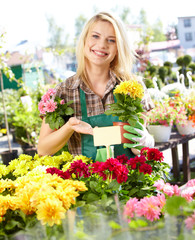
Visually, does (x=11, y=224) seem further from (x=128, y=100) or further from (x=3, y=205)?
(x=128, y=100)

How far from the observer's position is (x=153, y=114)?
3152 mm

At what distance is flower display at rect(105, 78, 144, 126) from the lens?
136cm

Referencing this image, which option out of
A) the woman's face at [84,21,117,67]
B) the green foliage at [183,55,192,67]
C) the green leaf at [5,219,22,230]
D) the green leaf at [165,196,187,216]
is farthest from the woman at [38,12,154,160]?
the green foliage at [183,55,192,67]

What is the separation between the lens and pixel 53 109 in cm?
161

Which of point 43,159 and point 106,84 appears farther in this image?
point 106,84

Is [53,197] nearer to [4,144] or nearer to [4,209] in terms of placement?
[4,209]

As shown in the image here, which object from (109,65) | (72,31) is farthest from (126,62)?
(72,31)

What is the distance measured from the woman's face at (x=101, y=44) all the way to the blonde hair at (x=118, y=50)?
0.03m

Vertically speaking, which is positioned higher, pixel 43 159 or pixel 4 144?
pixel 43 159

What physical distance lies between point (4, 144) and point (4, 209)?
7004 millimetres

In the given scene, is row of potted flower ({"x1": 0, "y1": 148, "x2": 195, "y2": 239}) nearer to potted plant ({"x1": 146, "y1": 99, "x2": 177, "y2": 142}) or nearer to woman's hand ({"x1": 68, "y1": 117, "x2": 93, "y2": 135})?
woman's hand ({"x1": 68, "y1": 117, "x2": 93, "y2": 135})

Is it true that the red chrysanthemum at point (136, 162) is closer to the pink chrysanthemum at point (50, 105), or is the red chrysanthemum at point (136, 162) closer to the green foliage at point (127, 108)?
the green foliage at point (127, 108)

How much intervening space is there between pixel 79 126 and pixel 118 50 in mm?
469

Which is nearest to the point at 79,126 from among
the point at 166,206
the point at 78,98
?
the point at 78,98
